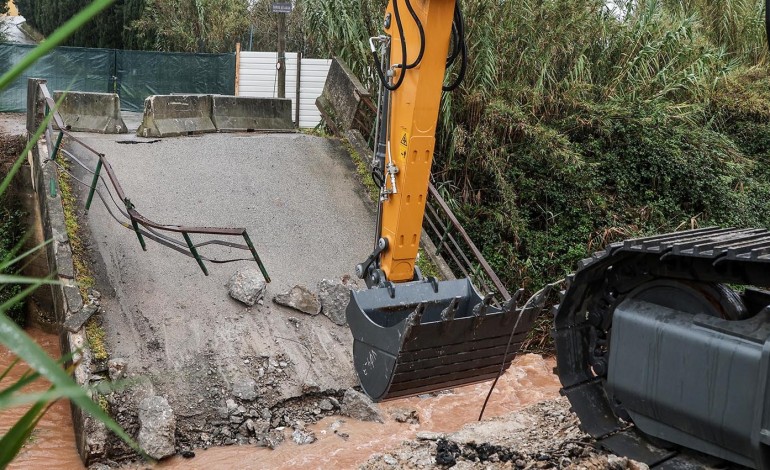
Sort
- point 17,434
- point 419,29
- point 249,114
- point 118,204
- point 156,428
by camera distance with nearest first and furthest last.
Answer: point 17,434
point 419,29
point 156,428
point 118,204
point 249,114

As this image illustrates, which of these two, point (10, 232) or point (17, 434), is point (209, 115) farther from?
point (17, 434)

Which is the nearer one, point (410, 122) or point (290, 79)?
point (410, 122)

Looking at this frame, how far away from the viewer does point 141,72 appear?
19.3m

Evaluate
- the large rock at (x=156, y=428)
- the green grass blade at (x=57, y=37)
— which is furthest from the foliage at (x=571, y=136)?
the green grass blade at (x=57, y=37)

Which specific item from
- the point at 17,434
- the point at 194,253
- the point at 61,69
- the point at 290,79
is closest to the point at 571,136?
the point at 194,253

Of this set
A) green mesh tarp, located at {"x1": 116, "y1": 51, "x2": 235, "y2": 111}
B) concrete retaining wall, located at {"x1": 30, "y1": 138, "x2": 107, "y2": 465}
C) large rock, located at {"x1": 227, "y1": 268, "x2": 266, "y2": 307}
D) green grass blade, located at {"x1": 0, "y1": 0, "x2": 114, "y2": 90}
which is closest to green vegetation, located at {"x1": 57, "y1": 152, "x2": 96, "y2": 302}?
concrete retaining wall, located at {"x1": 30, "y1": 138, "x2": 107, "y2": 465}

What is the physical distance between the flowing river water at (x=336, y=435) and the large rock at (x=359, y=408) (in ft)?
0.26

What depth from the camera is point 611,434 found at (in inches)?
182

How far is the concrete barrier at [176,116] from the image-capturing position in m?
11.9

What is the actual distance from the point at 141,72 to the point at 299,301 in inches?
503

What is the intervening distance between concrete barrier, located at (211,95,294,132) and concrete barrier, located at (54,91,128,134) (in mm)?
1496

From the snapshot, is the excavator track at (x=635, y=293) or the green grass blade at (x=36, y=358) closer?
the green grass blade at (x=36, y=358)

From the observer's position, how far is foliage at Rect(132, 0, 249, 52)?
22.0 metres

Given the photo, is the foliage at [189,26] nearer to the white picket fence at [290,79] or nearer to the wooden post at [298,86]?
the white picket fence at [290,79]
